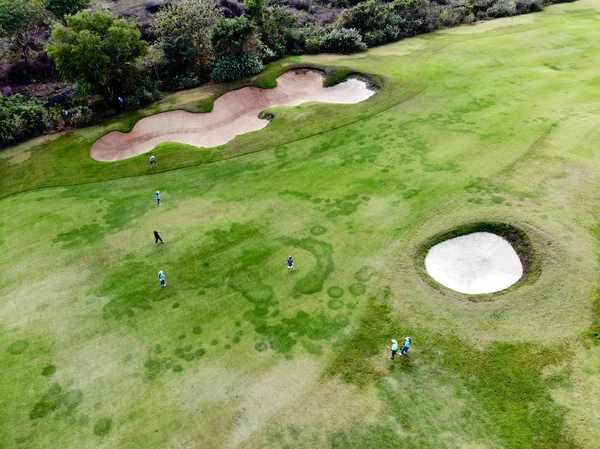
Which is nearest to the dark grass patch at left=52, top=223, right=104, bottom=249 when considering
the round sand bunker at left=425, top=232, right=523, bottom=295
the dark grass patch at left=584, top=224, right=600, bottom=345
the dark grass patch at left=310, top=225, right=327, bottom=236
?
the dark grass patch at left=310, top=225, right=327, bottom=236

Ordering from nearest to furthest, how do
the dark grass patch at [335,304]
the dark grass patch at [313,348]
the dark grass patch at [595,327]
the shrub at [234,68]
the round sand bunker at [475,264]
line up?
the dark grass patch at [595,327] < the dark grass patch at [313,348] < the dark grass patch at [335,304] < the round sand bunker at [475,264] < the shrub at [234,68]

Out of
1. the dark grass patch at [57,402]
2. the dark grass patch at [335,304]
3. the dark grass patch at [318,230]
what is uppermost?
the dark grass patch at [318,230]

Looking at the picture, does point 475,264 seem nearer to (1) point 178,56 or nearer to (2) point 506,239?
(2) point 506,239

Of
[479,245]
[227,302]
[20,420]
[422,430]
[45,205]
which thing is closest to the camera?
[422,430]

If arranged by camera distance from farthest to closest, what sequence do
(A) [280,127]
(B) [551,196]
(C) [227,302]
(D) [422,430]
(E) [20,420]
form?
(A) [280,127], (B) [551,196], (C) [227,302], (E) [20,420], (D) [422,430]

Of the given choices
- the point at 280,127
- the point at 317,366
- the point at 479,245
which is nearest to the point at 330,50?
the point at 280,127

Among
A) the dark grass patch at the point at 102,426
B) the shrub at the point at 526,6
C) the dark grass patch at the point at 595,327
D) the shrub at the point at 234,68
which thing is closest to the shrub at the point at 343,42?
the shrub at the point at 234,68

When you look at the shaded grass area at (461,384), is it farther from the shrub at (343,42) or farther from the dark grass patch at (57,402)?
the shrub at (343,42)

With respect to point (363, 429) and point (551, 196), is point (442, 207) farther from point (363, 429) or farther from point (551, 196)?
point (363, 429)
